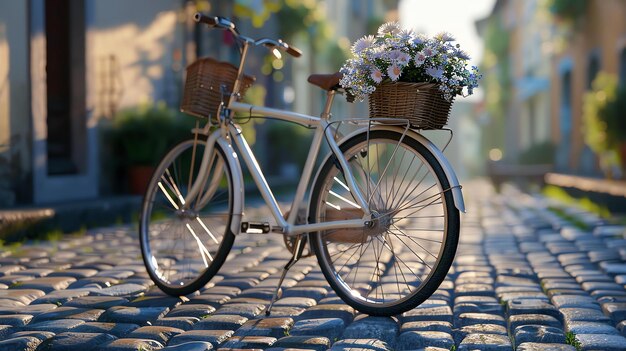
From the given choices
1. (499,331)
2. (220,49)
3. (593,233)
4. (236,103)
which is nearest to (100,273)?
(236,103)

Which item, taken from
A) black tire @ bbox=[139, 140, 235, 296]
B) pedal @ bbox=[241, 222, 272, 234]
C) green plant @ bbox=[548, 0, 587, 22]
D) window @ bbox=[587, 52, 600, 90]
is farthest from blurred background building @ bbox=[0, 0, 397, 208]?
window @ bbox=[587, 52, 600, 90]

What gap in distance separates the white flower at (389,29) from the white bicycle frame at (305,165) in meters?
0.35

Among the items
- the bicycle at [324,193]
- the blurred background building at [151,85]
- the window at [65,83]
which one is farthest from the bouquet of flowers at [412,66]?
the window at [65,83]

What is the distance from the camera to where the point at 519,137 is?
1257 inches

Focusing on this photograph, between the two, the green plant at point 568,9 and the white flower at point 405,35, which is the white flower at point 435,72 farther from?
the green plant at point 568,9

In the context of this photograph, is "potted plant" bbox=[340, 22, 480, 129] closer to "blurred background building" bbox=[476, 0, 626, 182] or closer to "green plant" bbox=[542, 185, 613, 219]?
"green plant" bbox=[542, 185, 613, 219]

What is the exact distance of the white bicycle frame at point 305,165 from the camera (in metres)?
3.65

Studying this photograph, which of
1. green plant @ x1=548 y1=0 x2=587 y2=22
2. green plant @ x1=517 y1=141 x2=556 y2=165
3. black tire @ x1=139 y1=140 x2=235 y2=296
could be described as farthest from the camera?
green plant @ x1=517 y1=141 x2=556 y2=165

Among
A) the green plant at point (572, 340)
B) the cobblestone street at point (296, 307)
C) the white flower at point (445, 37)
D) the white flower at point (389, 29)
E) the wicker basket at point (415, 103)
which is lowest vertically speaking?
the green plant at point (572, 340)

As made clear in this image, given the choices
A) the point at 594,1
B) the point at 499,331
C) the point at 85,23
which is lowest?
the point at 499,331

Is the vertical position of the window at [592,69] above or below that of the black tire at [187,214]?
above

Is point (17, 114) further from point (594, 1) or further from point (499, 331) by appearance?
point (594, 1)

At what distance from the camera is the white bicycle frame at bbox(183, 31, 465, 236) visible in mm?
3652

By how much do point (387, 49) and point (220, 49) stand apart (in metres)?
10.4
